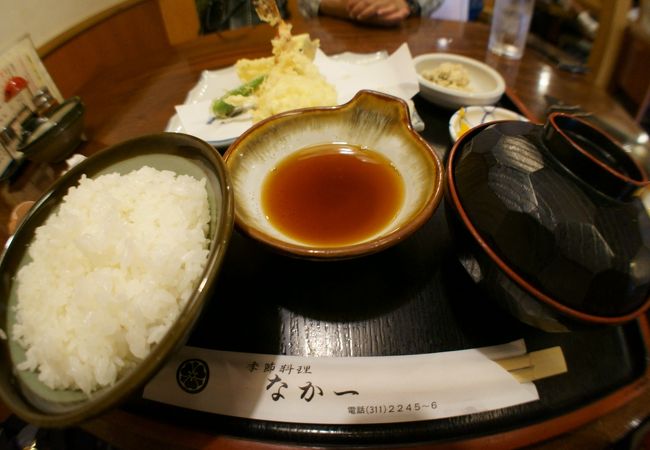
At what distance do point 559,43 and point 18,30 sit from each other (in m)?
5.27

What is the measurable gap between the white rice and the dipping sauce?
38 centimetres

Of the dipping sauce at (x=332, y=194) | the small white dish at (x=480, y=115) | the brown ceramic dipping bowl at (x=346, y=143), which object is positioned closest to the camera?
the brown ceramic dipping bowl at (x=346, y=143)

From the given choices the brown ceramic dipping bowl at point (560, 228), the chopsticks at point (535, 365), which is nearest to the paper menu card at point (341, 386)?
the chopsticks at point (535, 365)

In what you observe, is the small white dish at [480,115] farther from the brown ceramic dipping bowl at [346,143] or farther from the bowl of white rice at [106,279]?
the bowl of white rice at [106,279]

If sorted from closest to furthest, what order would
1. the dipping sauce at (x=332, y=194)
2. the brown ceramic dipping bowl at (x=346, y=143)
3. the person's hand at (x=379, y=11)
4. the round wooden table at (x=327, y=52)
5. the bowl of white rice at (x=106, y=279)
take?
the bowl of white rice at (x=106, y=279)
the round wooden table at (x=327, y=52)
the brown ceramic dipping bowl at (x=346, y=143)
the dipping sauce at (x=332, y=194)
the person's hand at (x=379, y=11)

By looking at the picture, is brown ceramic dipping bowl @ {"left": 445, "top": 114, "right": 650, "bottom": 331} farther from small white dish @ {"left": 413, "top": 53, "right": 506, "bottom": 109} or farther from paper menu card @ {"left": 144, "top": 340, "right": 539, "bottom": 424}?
small white dish @ {"left": 413, "top": 53, "right": 506, "bottom": 109}

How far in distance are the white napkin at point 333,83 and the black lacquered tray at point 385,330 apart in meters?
0.82

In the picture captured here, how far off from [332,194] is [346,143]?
10.6 inches

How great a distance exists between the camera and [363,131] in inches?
60.2

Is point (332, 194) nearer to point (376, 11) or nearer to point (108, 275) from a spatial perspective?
point (108, 275)

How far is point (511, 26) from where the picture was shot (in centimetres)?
239

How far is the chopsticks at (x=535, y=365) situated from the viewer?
3.19 ft

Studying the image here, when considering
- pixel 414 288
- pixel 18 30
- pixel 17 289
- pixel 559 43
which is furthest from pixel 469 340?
pixel 559 43

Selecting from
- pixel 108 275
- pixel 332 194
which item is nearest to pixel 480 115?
pixel 332 194
